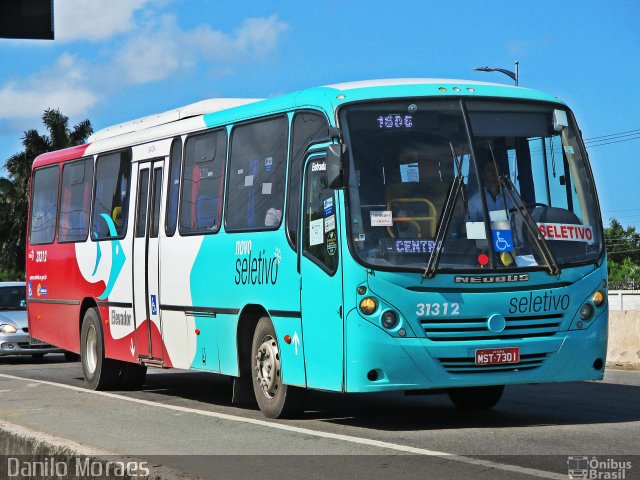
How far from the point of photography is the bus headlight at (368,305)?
10.9 m

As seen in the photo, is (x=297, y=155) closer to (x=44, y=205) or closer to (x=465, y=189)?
(x=465, y=189)

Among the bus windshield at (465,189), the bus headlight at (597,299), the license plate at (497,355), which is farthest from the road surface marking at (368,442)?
the bus headlight at (597,299)

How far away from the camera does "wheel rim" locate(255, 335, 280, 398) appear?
40.8 feet

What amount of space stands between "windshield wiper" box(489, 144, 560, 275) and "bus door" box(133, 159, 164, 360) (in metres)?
5.55

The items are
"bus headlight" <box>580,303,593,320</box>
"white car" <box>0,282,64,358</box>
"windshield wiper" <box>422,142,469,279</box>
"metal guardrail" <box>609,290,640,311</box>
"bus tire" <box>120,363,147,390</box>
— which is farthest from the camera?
"metal guardrail" <box>609,290,640,311</box>

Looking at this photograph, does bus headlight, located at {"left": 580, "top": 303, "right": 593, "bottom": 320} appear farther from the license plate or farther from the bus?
the license plate

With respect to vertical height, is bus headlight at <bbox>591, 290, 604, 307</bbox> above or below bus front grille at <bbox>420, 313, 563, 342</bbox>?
above

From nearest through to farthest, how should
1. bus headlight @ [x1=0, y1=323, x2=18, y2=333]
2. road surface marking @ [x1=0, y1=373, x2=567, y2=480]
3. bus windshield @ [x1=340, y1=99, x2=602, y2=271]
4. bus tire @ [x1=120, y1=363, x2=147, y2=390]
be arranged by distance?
road surface marking @ [x1=0, y1=373, x2=567, y2=480]
bus windshield @ [x1=340, y1=99, x2=602, y2=271]
bus tire @ [x1=120, y1=363, x2=147, y2=390]
bus headlight @ [x1=0, y1=323, x2=18, y2=333]

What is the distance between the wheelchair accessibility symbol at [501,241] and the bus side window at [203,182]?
379 centimetres

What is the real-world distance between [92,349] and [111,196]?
7.34 ft

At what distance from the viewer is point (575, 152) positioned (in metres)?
12.0

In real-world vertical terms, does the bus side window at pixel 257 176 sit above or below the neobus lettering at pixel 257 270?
above

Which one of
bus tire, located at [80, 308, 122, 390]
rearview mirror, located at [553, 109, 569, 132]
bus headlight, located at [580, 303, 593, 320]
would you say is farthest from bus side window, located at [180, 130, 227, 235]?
bus headlight, located at [580, 303, 593, 320]

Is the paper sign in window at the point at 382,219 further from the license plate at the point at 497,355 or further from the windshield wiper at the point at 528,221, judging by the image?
the license plate at the point at 497,355
